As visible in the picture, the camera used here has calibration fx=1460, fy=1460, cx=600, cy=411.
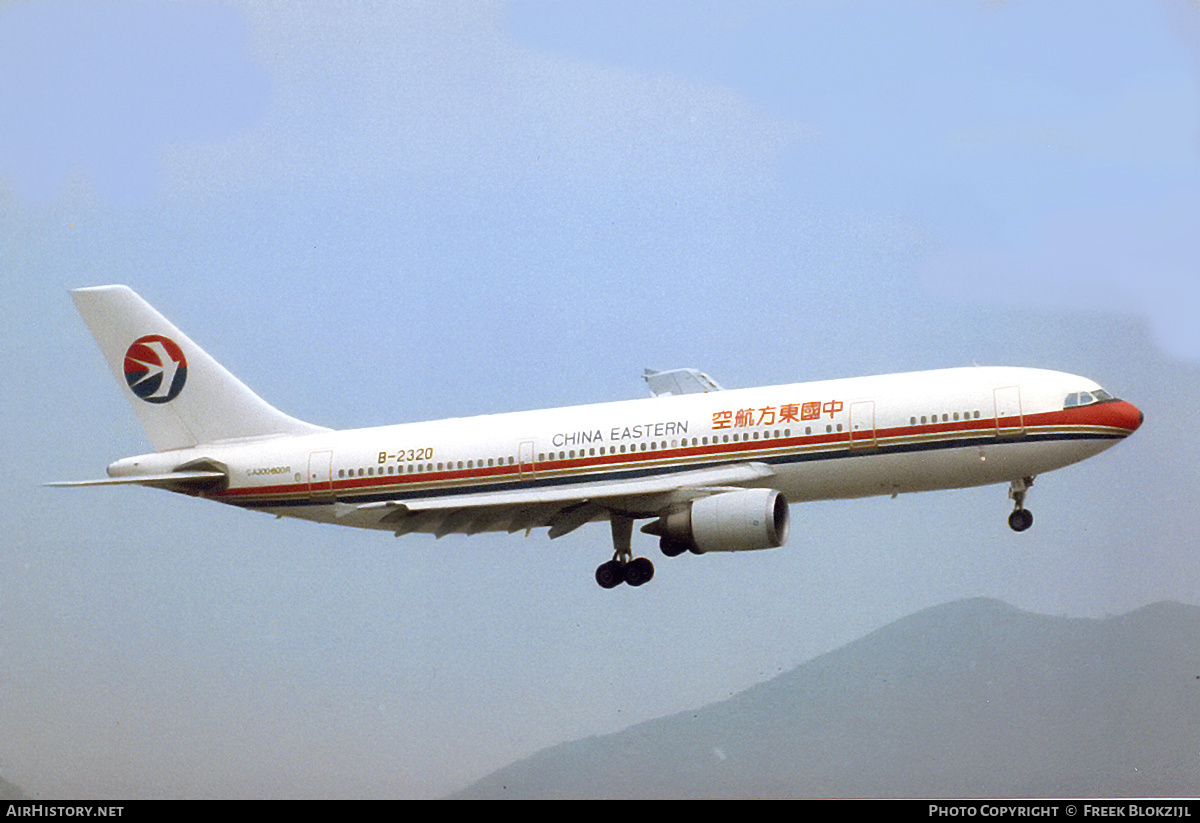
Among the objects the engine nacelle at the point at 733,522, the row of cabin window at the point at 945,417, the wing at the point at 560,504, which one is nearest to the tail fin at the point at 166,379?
the wing at the point at 560,504

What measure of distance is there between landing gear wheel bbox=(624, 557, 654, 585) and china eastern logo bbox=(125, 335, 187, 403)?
8297mm

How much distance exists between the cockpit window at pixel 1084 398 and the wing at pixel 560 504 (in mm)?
4077

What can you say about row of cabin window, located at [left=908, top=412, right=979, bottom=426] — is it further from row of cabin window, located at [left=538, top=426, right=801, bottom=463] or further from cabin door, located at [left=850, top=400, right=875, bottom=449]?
row of cabin window, located at [left=538, top=426, right=801, bottom=463]

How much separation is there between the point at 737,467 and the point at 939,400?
Result: 2890 millimetres

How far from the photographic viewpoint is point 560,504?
68.5 feet

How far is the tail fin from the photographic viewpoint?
24.3m

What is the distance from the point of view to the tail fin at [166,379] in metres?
24.3

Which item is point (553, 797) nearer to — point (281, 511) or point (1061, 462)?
point (281, 511)

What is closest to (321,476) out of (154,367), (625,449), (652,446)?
(154,367)

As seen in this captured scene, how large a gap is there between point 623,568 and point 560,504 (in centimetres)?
192

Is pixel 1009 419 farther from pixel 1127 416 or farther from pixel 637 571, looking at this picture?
pixel 637 571

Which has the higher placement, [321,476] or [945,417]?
[321,476]

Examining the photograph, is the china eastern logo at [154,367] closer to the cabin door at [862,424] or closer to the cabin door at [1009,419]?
the cabin door at [862,424]
